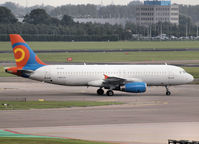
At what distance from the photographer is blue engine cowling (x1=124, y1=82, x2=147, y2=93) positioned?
64188 millimetres

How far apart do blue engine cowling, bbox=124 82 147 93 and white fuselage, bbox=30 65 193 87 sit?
153 centimetres

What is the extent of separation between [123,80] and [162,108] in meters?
12.7

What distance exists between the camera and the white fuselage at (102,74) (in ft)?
216

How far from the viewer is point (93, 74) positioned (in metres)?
66.3

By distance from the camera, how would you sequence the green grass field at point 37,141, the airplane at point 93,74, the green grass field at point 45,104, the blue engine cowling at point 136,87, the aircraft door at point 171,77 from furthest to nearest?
the aircraft door at point 171,77 → the airplane at point 93,74 → the blue engine cowling at point 136,87 → the green grass field at point 45,104 → the green grass field at point 37,141

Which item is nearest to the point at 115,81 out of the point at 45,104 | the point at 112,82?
the point at 112,82

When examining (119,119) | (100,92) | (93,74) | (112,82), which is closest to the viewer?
(119,119)

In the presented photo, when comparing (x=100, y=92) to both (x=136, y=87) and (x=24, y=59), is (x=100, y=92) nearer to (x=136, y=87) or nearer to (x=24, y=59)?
(x=136, y=87)

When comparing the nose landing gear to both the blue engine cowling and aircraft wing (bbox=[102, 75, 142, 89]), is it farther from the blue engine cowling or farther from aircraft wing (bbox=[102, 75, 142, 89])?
the blue engine cowling

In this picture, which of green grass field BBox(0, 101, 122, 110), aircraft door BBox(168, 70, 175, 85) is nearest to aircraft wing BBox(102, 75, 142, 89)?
aircraft door BBox(168, 70, 175, 85)

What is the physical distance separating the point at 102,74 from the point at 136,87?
461 cm

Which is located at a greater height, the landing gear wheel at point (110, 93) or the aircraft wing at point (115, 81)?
the aircraft wing at point (115, 81)

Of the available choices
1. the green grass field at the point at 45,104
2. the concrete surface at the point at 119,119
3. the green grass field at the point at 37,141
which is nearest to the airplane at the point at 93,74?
the concrete surface at the point at 119,119

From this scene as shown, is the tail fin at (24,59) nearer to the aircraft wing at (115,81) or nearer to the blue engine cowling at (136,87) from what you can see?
the aircraft wing at (115,81)
